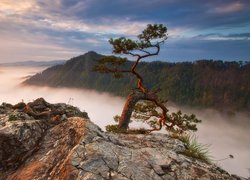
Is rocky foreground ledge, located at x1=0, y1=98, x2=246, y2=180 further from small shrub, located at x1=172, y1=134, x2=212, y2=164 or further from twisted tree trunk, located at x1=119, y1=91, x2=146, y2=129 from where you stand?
twisted tree trunk, located at x1=119, y1=91, x2=146, y2=129

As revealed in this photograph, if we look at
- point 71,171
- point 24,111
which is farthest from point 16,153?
point 24,111

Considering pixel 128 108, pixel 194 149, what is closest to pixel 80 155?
pixel 194 149

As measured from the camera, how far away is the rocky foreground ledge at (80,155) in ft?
26.2

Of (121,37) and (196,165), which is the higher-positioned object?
(121,37)

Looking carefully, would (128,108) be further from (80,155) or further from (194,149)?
(80,155)

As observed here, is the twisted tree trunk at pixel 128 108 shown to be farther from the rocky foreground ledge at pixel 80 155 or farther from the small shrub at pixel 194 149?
the rocky foreground ledge at pixel 80 155

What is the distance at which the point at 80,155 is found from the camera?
820 centimetres

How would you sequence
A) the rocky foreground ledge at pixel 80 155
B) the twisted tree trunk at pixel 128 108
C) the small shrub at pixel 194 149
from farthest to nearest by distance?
the twisted tree trunk at pixel 128 108
the small shrub at pixel 194 149
the rocky foreground ledge at pixel 80 155

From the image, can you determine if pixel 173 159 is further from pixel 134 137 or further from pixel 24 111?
pixel 24 111

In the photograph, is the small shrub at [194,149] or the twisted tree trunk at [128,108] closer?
the small shrub at [194,149]

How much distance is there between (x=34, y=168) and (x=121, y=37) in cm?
1526

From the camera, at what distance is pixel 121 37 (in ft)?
72.5

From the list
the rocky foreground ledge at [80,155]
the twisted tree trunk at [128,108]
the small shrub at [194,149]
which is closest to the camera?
the rocky foreground ledge at [80,155]

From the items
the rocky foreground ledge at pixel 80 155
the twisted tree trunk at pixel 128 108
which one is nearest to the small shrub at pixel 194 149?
the rocky foreground ledge at pixel 80 155
